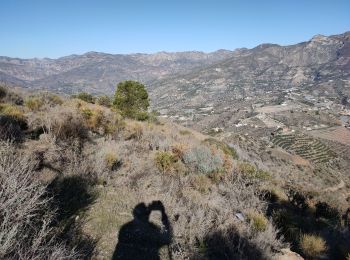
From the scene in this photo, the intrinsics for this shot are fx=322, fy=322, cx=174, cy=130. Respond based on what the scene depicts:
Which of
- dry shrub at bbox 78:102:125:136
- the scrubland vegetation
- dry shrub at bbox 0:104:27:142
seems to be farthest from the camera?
dry shrub at bbox 78:102:125:136

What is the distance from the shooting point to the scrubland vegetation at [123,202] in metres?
4.04

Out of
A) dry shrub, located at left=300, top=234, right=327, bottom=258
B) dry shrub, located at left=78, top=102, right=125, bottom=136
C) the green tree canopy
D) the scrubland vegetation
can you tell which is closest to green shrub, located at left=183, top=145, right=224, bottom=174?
the scrubland vegetation

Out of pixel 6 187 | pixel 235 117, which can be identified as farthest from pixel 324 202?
pixel 235 117

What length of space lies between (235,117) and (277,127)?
2475 cm

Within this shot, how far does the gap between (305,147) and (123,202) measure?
75.6m

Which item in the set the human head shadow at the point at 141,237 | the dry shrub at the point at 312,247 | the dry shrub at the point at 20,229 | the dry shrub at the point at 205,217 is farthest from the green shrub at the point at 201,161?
the dry shrub at the point at 20,229

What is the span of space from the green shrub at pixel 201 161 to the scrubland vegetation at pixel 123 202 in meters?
0.04

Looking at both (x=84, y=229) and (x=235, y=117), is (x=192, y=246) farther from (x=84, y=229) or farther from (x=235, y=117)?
(x=235, y=117)

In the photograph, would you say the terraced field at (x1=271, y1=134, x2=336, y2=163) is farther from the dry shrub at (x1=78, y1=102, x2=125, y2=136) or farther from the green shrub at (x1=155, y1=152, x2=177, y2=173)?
the green shrub at (x1=155, y1=152, x2=177, y2=173)

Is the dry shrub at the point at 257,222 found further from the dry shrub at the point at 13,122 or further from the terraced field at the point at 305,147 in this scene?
the terraced field at the point at 305,147

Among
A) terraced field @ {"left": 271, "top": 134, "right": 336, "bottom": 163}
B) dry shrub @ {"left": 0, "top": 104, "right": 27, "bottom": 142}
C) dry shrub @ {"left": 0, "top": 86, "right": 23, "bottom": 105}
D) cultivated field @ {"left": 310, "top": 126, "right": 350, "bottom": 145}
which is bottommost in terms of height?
cultivated field @ {"left": 310, "top": 126, "right": 350, "bottom": 145}

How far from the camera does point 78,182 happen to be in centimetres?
636

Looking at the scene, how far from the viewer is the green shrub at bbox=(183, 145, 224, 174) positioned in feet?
33.5

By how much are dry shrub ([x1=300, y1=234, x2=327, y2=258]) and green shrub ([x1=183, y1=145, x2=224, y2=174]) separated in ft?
14.4
